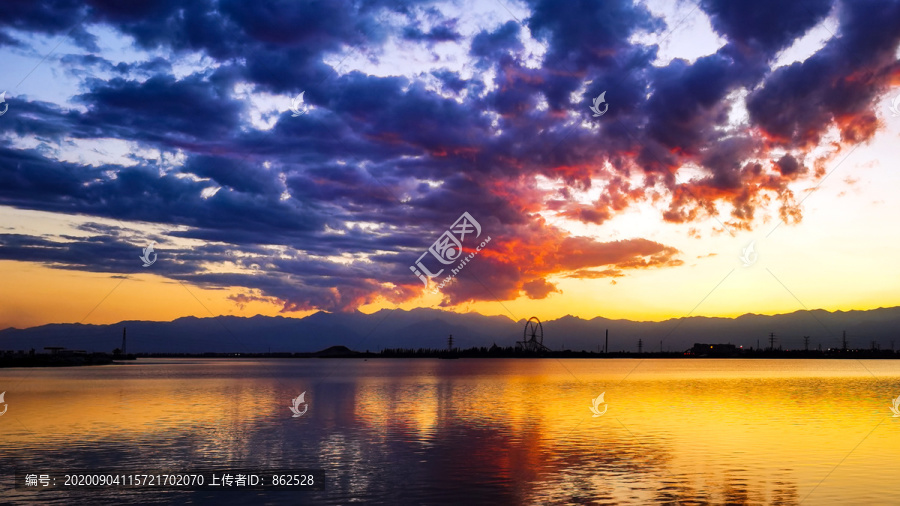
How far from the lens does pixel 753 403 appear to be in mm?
76188

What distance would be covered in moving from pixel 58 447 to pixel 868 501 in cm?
4241

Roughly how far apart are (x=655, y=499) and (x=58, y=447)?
34284mm

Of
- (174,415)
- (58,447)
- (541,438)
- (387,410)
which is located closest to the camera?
(58,447)

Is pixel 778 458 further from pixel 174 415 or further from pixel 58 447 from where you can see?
pixel 174 415

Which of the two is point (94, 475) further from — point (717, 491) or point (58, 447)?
point (717, 491)

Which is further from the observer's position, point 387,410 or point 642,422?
point 387,410

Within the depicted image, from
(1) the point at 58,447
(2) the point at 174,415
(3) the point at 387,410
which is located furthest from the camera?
(3) the point at 387,410

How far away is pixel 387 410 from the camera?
67.4 metres

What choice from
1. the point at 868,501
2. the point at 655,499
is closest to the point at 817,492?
the point at 868,501

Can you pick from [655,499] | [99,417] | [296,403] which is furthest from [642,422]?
[99,417]

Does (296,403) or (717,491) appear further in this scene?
(296,403)

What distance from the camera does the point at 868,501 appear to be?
2822 cm

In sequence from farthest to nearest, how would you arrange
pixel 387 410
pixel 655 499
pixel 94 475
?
pixel 387 410
pixel 94 475
pixel 655 499

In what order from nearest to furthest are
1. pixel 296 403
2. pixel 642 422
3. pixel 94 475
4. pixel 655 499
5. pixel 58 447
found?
pixel 655 499 → pixel 94 475 → pixel 58 447 → pixel 642 422 → pixel 296 403
